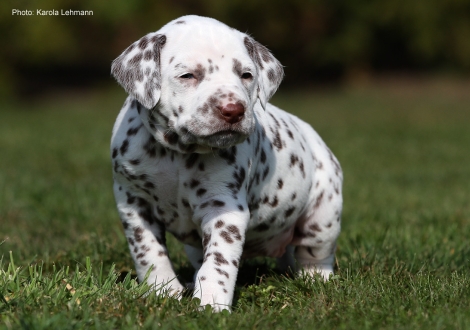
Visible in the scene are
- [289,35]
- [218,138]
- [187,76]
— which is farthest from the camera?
[289,35]

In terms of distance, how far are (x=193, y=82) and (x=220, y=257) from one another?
100 cm

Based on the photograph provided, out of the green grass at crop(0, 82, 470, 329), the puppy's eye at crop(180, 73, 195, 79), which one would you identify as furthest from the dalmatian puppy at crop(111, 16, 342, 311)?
the green grass at crop(0, 82, 470, 329)

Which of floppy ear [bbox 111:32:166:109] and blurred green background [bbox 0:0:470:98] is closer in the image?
floppy ear [bbox 111:32:166:109]

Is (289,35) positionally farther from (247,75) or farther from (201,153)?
(201,153)

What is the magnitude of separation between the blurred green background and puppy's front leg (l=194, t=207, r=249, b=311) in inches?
830

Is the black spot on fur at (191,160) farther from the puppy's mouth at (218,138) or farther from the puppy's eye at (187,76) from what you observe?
the puppy's eye at (187,76)

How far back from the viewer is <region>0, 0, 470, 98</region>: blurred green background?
83.5ft

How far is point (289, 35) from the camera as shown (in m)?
30.0

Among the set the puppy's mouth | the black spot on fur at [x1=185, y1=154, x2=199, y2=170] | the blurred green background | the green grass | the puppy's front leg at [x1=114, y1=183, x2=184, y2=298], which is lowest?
the green grass

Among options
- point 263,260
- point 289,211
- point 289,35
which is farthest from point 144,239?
point 289,35

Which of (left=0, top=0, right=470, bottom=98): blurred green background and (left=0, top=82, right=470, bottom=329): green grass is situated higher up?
(left=0, top=0, right=470, bottom=98): blurred green background

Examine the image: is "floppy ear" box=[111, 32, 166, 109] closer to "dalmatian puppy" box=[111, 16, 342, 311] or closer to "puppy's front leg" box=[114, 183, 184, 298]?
"dalmatian puppy" box=[111, 16, 342, 311]

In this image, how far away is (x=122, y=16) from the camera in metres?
25.8

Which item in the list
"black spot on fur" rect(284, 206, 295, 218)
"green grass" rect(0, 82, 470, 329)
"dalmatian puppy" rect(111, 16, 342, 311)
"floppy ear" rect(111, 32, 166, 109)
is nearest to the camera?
"green grass" rect(0, 82, 470, 329)
